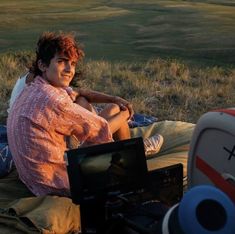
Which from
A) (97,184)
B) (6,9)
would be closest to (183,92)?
(97,184)

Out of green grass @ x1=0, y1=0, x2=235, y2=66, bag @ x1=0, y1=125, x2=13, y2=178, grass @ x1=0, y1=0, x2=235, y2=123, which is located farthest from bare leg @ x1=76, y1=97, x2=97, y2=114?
green grass @ x1=0, y1=0, x2=235, y2=66

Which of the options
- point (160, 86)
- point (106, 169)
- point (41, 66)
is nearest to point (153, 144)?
point (41, 66)

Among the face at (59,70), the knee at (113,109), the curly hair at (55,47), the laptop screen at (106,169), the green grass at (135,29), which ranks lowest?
the green grass at (135,29)

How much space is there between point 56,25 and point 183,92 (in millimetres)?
20459

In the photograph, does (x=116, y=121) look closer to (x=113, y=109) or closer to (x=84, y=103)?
(x=113, y=109)

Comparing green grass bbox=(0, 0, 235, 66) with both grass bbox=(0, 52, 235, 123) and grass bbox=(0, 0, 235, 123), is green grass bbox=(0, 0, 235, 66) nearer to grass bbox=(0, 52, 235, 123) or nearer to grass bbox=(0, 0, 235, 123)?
grass bbox=(0, 0, 235, 123)

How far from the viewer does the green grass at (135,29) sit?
21375mm

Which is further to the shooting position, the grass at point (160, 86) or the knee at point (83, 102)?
the grass at point (160, 86)

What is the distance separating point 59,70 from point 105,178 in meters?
1.14

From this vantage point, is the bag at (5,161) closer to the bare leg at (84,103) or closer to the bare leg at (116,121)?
the bare leg at (84,103)

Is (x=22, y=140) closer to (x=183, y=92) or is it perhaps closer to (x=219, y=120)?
(x=219, y=120)

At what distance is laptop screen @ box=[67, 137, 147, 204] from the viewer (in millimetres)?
3691

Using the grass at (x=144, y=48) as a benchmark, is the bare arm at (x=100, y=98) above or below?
above

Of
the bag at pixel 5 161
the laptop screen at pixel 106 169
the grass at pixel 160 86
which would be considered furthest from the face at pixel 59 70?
the grass at pixel 160 86
